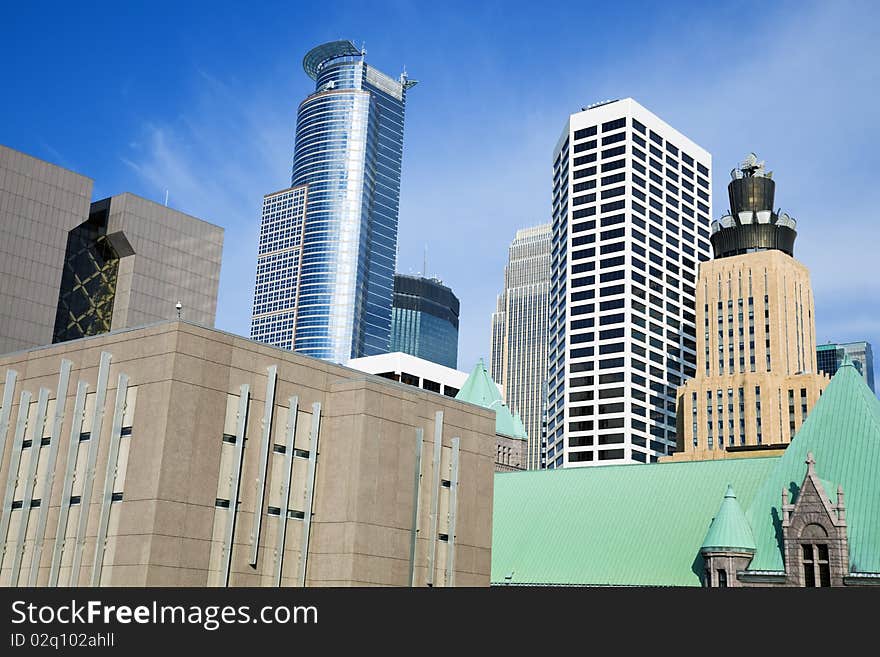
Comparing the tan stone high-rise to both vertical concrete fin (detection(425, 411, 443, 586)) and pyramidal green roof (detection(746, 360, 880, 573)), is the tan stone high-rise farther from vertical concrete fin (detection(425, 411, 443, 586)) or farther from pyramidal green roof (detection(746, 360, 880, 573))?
vertical concrete fin (detection(425, 411, 443, 586))

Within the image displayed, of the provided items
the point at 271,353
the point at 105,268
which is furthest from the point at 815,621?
the point at 105,268

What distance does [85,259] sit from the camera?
12556 cm

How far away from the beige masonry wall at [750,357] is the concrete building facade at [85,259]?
8398 centimetres

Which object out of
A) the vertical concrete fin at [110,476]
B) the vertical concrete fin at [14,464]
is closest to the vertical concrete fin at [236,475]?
the vertical concrete fin at [110,476]

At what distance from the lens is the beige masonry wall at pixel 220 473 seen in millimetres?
42594

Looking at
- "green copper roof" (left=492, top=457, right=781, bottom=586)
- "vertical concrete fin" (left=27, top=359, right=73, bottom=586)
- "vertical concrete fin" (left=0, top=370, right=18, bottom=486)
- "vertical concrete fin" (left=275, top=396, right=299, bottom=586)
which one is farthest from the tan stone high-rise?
"vertical concrete fin" (left=27, top=359, right=73, bottom=586)

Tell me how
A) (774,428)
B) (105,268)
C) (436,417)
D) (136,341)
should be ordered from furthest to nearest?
(774,428) → (105,268) → (436,417) → (136,341)

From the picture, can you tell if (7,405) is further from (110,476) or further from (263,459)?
(263,459)

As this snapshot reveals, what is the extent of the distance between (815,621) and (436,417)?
107 feet

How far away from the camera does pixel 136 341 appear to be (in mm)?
45375

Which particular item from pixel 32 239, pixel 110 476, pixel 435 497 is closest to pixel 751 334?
pixel 32 239

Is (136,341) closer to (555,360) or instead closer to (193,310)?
(193,310)

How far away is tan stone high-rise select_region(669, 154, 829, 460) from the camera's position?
543 ft

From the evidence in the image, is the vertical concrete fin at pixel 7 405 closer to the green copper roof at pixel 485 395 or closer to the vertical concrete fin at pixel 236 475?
the vertical concrete fin at pixel 236 475
